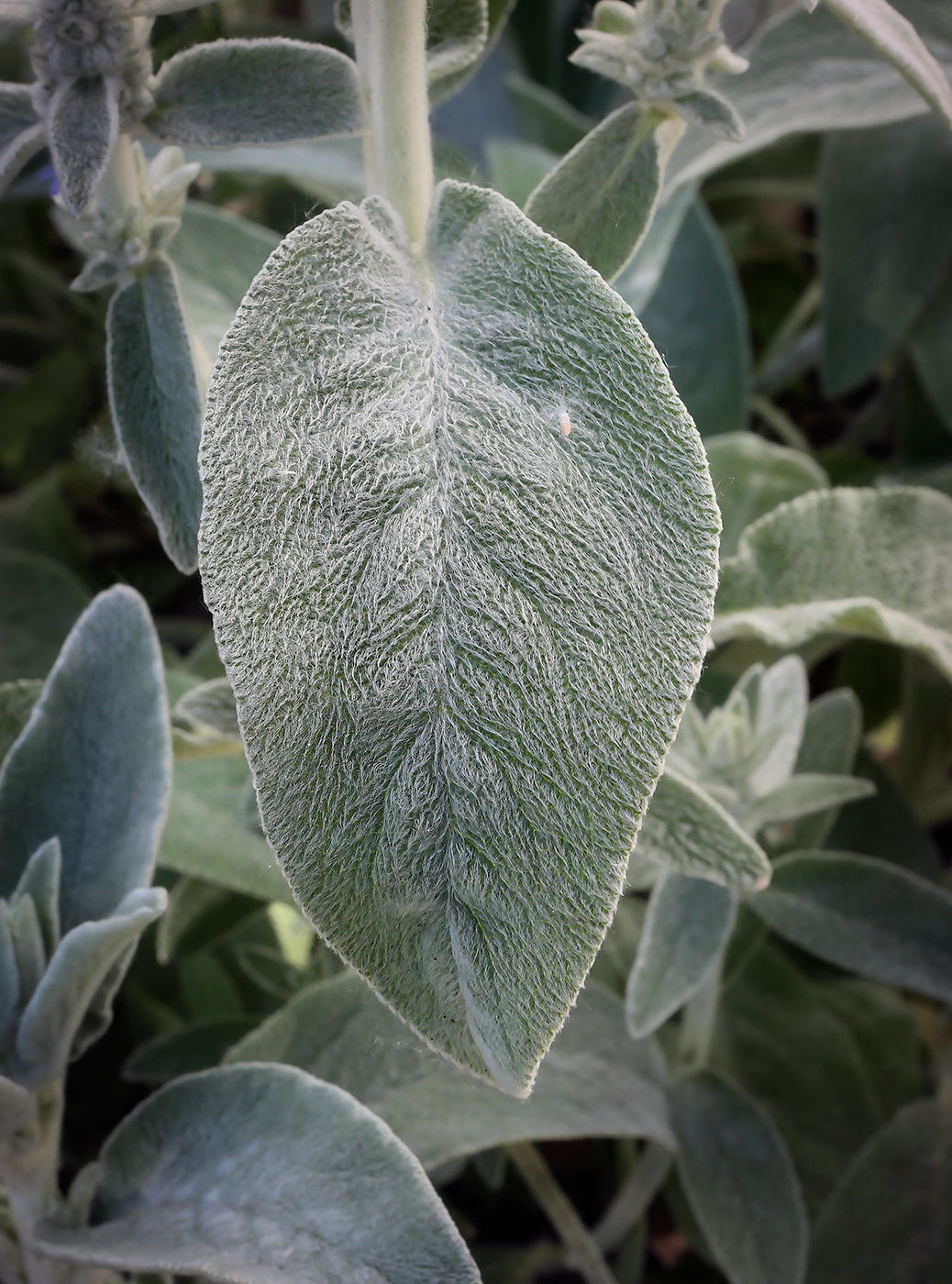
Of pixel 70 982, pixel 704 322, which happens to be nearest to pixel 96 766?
pixel 70 982

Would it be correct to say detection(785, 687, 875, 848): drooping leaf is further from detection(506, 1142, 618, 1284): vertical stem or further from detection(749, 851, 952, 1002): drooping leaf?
detection(506, 1142, 618, 1284): vertical stem

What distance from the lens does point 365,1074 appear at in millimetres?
368

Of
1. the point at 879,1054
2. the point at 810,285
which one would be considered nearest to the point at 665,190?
the point at 879,1054

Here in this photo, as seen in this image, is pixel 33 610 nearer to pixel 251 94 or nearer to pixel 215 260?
pixel 215 260

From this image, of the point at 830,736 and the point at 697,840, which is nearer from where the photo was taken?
the point at 697,840

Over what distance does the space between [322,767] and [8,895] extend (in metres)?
0.21

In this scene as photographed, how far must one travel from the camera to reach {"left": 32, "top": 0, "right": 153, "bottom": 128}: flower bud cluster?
0.75 ft

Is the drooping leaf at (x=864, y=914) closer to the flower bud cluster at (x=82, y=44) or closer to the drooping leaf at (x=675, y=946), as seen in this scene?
the drooping leaf at (x=675, y=946)

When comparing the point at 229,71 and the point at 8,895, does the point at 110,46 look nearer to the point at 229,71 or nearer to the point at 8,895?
the point at 229,71

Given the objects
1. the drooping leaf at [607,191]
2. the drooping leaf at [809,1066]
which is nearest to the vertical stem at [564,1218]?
the drooping leaf at [809,1066]

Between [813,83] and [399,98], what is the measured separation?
0.26 metres

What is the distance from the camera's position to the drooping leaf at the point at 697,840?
11.6 inches

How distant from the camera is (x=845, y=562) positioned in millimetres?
393

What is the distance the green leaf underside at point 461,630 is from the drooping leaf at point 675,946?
17 centimetres
